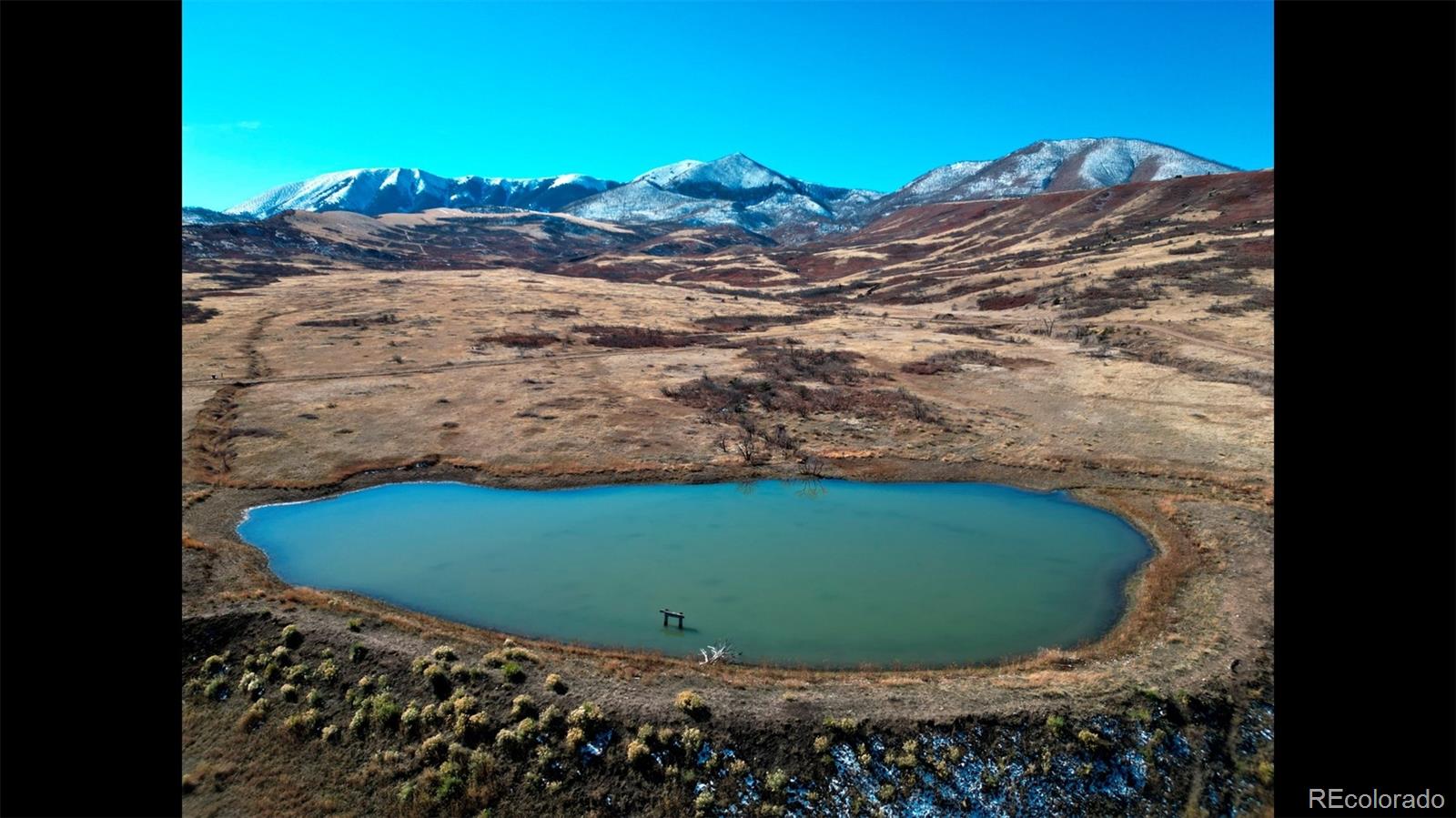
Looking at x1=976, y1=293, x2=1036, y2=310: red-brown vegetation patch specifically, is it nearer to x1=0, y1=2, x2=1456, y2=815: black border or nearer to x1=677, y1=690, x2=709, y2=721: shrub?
x1=677, y1=690, x2=709, y2=721: shrub

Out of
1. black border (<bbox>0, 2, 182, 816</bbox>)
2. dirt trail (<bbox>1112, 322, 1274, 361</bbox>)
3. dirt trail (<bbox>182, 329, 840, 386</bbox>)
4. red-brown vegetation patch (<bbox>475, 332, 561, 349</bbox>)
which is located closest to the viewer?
black border (<bbox>0, 2, 182, 816</bbox>)

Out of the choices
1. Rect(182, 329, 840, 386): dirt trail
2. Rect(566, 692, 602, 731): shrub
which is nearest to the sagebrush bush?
Rect(566, 692, 602, 731): shrub

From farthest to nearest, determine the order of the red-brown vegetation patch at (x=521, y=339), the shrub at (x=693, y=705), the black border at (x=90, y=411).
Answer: the red-brown vegetation patch at (x=521, y=339)
the shrub at (x=693, y=705)
the black border at (x=90, y=411)

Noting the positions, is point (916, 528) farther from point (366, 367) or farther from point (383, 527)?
point (366, 367)

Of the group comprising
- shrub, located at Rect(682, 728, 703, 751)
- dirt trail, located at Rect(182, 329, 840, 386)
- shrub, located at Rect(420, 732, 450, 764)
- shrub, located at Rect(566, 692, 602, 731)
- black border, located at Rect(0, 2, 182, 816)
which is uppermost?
dirt trail, located at Rect(182, 329, 840, 386)

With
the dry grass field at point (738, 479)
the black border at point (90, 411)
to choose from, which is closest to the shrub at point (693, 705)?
the dry grass field at point (738, 479)
